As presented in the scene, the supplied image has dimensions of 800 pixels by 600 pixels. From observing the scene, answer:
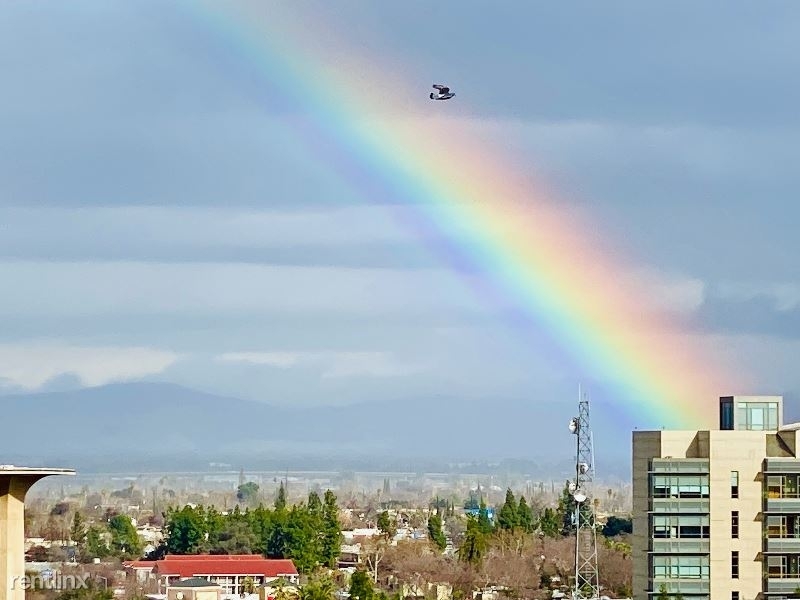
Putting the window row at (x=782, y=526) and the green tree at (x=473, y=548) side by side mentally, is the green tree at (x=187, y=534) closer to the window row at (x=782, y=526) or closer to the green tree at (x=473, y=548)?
the green tree at (x=473, y=548)

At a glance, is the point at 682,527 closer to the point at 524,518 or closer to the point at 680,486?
the point at 680,486

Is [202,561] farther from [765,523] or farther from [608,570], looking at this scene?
[765,523]

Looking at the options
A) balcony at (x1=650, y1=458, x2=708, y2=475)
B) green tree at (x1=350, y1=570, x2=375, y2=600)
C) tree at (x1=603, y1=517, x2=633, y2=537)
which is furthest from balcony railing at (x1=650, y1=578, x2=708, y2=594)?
tree at (x1=603, y1=517, x2=633, y2=537)

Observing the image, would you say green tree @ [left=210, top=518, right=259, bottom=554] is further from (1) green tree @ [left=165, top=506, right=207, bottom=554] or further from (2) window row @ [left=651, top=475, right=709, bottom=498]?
(2) window row @ [left=651, top=475, right=709, bottom=498]

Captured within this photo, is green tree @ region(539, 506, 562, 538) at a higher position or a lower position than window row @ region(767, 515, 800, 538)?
lower

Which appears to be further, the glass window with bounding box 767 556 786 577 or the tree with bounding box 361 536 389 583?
the tree with bounding box 361 536 389 583

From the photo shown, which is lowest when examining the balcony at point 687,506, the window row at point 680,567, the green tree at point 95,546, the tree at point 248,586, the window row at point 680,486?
the tree at point 248,586

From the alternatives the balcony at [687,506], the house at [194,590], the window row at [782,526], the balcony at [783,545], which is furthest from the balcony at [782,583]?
the house at [194,590]
